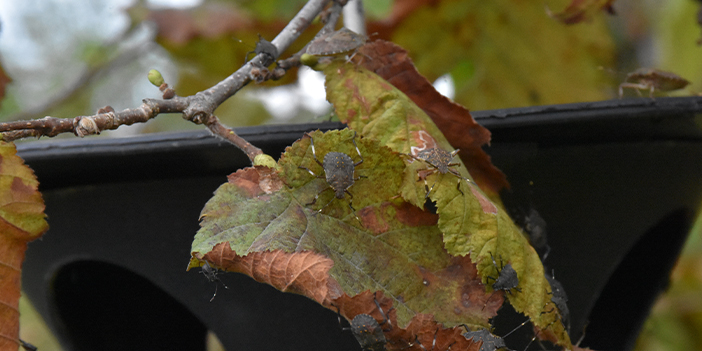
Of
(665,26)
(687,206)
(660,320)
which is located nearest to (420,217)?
(687,206)

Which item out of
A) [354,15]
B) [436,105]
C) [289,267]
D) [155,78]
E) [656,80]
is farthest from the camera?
[354,15]

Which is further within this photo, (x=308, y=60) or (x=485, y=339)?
(x=308, y=60)

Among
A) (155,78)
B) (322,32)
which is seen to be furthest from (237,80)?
(322,32)

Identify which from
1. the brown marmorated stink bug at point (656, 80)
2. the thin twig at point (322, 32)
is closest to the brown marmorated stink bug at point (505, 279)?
the thin twig at point (322, 32)

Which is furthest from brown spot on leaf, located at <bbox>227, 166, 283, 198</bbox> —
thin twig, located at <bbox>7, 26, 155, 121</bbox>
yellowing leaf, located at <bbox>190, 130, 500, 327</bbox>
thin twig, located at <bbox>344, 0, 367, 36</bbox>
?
thin twig, located at <bbox>7, 26, 155, 121</bbox>

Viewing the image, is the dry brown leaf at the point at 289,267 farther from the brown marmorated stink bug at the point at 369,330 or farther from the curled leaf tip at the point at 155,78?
the curled leaf tip at the point at 155,78

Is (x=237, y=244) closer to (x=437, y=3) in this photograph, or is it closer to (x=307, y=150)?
(x=307, y=150)

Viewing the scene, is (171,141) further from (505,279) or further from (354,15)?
(354,15)
